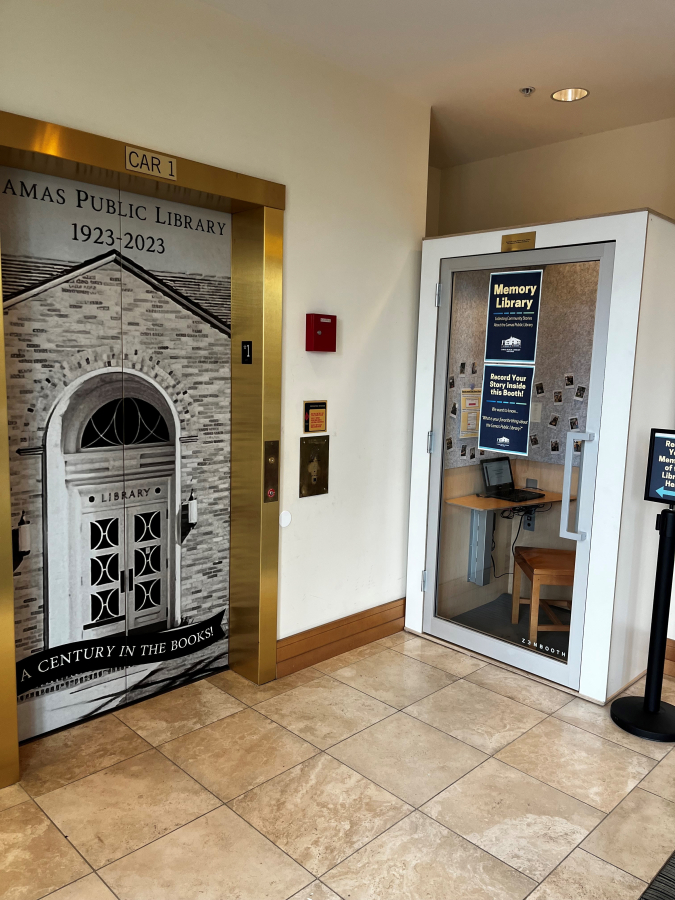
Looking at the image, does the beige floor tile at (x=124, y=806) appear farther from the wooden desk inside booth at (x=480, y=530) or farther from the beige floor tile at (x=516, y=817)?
the wooden desk inside booth at (x=480, y=530)

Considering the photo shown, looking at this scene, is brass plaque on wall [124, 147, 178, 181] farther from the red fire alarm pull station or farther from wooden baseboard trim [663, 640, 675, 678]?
wooden baseboard trim [663, 640, 675, 678]

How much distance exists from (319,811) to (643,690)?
1.95 m

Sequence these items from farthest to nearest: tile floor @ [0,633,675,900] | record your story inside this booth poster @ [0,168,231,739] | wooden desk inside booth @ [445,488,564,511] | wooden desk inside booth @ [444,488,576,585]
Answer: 1. wooden desk inside booth @ [444,488,576,585]
2. wooden desk inside booth @ [445,488,564,511]
3. record your story inside this booth poster @ [0,168,231,739]
4. tile floor @ [0,633,675,900]

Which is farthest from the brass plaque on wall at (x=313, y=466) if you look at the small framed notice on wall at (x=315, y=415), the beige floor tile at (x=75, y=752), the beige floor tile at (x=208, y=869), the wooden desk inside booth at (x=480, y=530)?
the beige floor tile at (x=208, y=869)

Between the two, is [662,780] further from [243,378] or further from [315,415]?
[243,378]

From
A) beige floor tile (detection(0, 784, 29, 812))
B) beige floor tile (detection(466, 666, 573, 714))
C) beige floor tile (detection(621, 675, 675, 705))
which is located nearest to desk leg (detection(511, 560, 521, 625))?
beige floor tile (detection(466, 666, 573, 714))

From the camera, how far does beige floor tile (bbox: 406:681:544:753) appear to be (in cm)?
301

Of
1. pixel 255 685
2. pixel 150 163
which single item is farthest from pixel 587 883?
pixel 150 163

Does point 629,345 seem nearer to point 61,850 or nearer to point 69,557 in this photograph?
point 69,557

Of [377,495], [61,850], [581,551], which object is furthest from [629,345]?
[61,850]

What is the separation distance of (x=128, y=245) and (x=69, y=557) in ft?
4.54

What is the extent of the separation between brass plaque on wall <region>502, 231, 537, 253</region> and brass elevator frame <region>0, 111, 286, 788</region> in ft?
3.87

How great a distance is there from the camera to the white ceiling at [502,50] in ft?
9.12

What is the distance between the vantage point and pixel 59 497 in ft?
9.36
